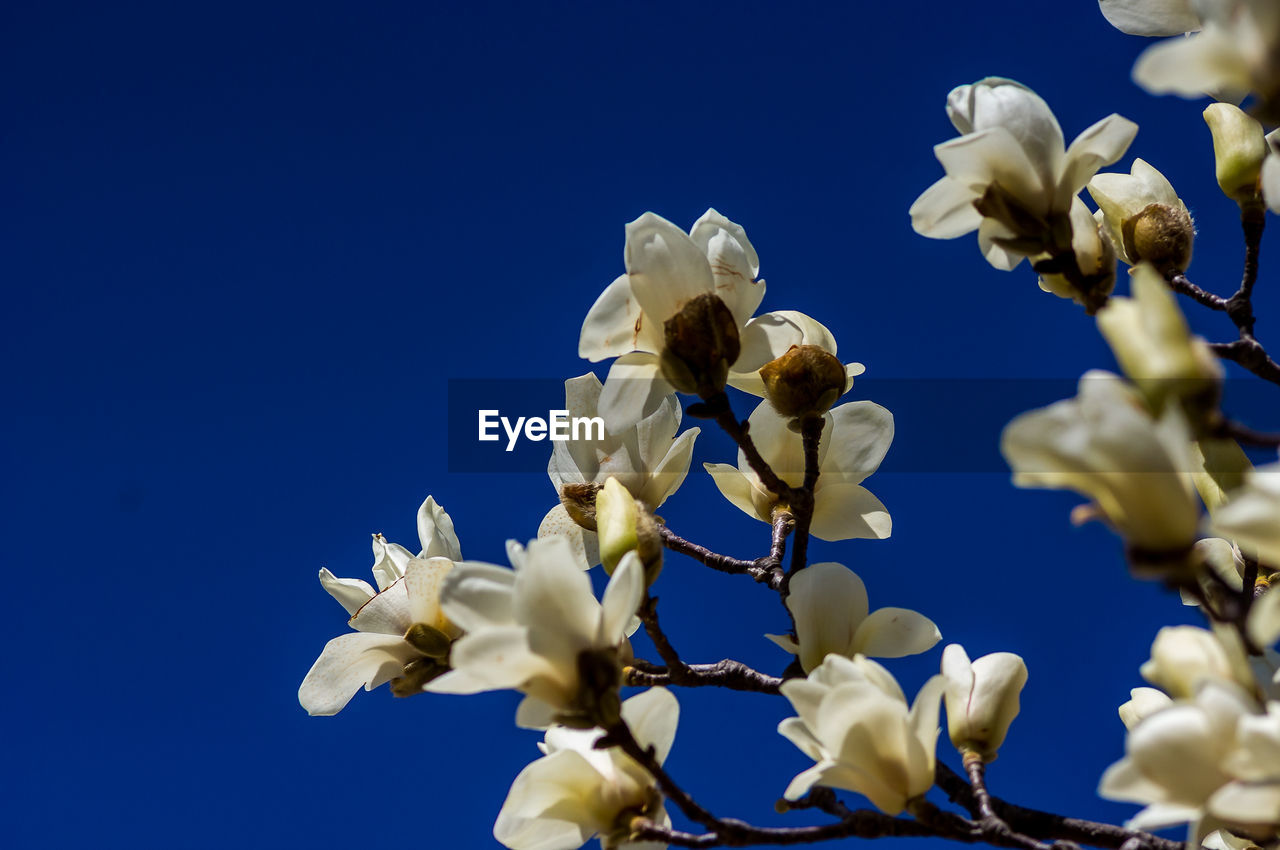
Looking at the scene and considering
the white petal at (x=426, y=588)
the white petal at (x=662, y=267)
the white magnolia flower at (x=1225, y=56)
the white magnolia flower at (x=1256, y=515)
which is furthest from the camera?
the white petal at (x=426, y=588)

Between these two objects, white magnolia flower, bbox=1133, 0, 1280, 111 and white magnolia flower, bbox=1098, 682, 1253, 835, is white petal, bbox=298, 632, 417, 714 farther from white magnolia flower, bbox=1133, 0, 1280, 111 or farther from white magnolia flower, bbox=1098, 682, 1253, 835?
white magnolia flower, bbox=1133, 0, 1280, 111

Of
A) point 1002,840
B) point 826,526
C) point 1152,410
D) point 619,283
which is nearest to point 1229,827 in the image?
point 1002,840

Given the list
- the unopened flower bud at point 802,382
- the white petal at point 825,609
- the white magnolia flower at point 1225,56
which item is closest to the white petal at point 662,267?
the unopened flower bud at point 802,382

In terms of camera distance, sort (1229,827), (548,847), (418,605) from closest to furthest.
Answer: (1229,827)
(548,847)
(418,605)

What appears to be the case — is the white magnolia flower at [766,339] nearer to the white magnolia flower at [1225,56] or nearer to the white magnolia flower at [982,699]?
the white magnolia flower at [982,699]

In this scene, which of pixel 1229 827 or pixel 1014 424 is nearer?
pixel 1014 424

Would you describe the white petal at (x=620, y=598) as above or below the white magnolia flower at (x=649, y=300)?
below

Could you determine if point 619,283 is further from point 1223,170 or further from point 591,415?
point 1223,170
